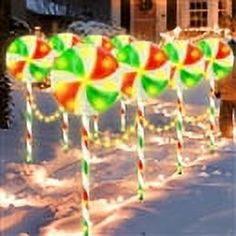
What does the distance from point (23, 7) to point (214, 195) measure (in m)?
19.0

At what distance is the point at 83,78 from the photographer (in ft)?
24.5

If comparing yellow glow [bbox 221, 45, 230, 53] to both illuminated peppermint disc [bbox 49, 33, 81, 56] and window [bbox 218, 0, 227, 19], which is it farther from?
window [bbox 218, 0, 227, 19]

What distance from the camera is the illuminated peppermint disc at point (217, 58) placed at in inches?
495

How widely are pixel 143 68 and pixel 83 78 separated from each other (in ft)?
7.12

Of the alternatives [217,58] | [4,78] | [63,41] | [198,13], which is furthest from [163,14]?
[217,58]

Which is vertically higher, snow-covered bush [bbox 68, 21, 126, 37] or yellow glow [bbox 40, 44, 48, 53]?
yellow glow [bbox 40, 44, 48, 53]

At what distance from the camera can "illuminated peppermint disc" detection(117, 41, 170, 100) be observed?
31.3 feet

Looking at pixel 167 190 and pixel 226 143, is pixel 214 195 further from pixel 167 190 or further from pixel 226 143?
pixel 226 143

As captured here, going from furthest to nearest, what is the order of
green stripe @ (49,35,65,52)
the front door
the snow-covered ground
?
the front door < green stripe @ (49,35,65,52) < the snow-covered ground

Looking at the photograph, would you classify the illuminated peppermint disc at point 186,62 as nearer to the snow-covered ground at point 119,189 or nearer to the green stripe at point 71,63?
the snow-covered ground at point 119,189

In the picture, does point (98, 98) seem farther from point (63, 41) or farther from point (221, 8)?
point (221, 8)

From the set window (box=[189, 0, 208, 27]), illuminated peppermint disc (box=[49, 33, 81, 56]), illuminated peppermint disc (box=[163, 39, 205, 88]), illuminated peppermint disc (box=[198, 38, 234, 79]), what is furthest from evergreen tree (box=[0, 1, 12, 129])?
window (box=[189, 0, 208, 27])

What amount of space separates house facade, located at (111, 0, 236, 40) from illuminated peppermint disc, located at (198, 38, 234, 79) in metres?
21.0

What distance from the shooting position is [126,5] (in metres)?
34.6
